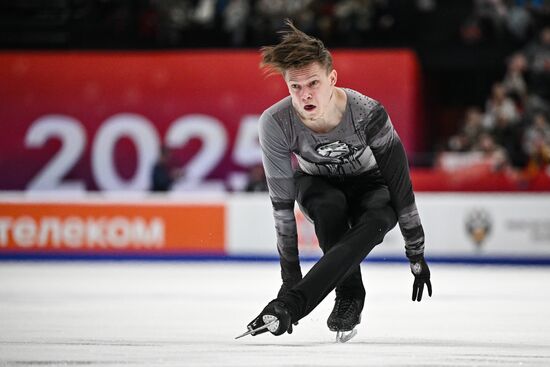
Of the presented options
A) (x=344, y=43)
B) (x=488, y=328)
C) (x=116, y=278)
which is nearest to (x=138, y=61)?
(x=344, y=43)

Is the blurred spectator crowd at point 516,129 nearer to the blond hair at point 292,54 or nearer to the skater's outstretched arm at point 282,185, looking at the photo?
the skater's outstretched arm at point 282,185

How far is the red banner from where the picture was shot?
63.2ft

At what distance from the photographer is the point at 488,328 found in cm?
716

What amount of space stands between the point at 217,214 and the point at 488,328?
915 centimetres

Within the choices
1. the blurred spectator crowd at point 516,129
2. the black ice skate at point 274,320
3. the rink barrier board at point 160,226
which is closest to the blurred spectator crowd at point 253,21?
the blurred spectator crowd at point 516,129

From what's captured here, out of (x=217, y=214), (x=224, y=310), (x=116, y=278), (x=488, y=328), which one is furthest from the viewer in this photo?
(x=217, y=214)

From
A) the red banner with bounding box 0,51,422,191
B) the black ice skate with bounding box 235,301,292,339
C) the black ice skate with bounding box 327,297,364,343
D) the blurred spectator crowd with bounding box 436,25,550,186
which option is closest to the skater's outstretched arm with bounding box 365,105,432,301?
the black ice skate with bounding box 327,297,364,343

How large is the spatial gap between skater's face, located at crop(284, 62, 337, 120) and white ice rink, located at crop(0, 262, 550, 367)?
53.3 inches

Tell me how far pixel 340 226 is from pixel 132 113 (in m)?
14.0

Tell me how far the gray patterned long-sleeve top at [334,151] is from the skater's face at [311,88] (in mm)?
181

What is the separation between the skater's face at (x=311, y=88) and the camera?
19.1 feet

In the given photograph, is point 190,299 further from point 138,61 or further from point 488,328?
point 138,61

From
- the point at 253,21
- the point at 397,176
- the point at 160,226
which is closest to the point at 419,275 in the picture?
the point at 397,176

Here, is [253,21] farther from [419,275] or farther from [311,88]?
[311,88]
